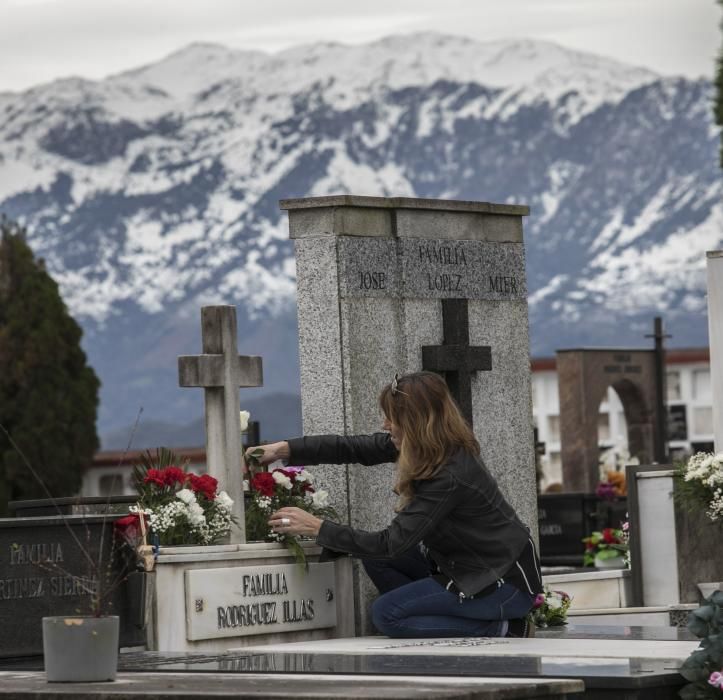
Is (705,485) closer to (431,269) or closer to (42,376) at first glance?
(431,269)

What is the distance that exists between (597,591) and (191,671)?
223 inches

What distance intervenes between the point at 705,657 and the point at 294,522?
2585 millimetres

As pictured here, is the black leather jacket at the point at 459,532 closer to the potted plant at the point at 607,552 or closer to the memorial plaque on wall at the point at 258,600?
the memorial plaque on wall at the point at 258,600

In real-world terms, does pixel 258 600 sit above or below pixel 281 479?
below

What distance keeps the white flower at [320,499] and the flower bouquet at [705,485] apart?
2.63 metres

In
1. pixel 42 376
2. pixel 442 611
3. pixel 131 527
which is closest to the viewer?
pixel 442 611

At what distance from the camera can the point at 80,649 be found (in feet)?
22.3

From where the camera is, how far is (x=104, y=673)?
6.82 meters

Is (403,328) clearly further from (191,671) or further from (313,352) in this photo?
(191,671)

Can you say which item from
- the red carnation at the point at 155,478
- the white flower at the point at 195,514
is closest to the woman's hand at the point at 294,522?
the white flower at the point at 195,514

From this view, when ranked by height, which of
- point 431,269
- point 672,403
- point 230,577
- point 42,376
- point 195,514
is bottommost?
point 230,577

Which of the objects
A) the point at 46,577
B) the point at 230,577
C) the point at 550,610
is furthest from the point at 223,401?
the point at 550,610

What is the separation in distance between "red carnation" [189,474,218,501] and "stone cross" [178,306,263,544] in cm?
21

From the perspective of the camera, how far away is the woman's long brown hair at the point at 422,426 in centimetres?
829
